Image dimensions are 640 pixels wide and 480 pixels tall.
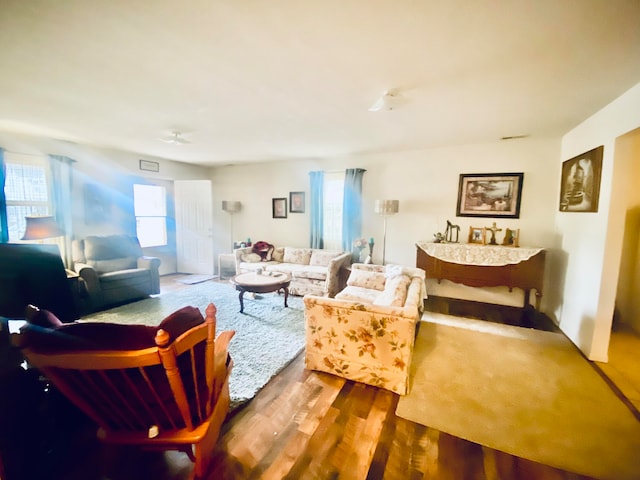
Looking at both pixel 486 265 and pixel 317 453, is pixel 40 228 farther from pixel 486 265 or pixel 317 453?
pixel 486 265

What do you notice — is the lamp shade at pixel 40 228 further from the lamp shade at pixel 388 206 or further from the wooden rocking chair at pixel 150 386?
the lamp shade at pixel 388 206

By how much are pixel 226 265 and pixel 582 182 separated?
573 centimetres

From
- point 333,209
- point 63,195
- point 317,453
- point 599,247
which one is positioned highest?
point 63,195

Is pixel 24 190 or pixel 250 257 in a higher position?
pixel 24 190

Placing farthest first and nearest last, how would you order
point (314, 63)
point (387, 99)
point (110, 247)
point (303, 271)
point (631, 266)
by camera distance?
point (303, 271) < point (110, 247) < point (631, 266) < point (387, 99) < point (314, 63)

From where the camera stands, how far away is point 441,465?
1467mm

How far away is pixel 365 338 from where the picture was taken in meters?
2.13

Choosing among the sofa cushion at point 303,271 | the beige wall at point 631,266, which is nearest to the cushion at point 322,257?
the sofa cushion at point 303,271

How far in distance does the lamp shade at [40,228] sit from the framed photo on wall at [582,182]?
20.6 feet

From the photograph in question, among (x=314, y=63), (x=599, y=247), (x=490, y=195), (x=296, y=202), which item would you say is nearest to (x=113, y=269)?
(x=296, y=202)

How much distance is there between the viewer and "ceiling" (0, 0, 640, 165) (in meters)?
1.38

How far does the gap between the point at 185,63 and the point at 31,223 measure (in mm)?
3084

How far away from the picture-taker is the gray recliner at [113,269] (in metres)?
3.55

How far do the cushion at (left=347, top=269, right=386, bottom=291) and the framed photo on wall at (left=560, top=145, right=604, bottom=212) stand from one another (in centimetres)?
232
